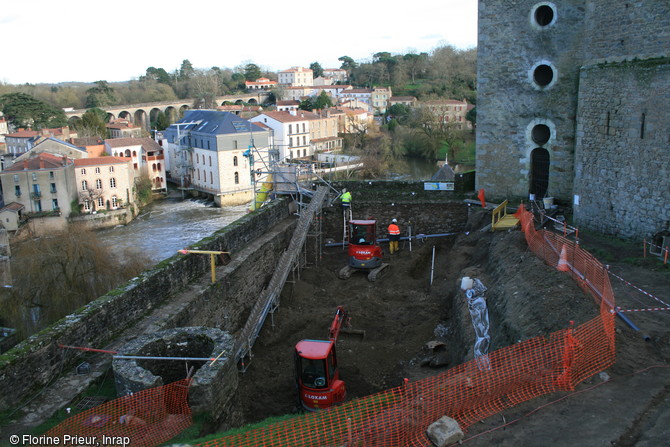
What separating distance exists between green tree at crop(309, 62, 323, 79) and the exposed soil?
5093 inches

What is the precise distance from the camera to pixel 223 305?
1216 centimetres

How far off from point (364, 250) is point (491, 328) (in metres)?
5.77

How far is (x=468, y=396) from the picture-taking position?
653 cm

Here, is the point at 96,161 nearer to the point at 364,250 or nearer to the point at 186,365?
the point at 364,250

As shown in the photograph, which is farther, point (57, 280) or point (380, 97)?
point (380, 97)

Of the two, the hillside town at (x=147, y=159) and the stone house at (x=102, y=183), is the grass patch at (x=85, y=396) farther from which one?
the stone house at (x=102, y=183)

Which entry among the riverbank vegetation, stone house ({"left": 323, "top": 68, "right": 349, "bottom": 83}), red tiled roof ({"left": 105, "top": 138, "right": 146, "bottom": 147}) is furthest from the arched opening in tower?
stone house ({"left": 323, "top": 68, "right": 349, "bottom": 83})

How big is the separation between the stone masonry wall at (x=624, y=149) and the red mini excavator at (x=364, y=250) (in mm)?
5148

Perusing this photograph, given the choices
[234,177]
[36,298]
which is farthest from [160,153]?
[36,298]

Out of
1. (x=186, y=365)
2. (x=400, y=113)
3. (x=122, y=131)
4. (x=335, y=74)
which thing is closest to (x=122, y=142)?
(x=122, y=131)

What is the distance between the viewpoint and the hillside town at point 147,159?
39906mm

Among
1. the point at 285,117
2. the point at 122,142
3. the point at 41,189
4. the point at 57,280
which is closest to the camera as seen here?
the point at 57,280

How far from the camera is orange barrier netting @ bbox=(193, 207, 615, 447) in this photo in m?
6.18

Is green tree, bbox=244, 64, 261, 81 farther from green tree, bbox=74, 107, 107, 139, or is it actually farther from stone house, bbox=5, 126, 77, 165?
stone house, bbox=5, 126, 77, 165
